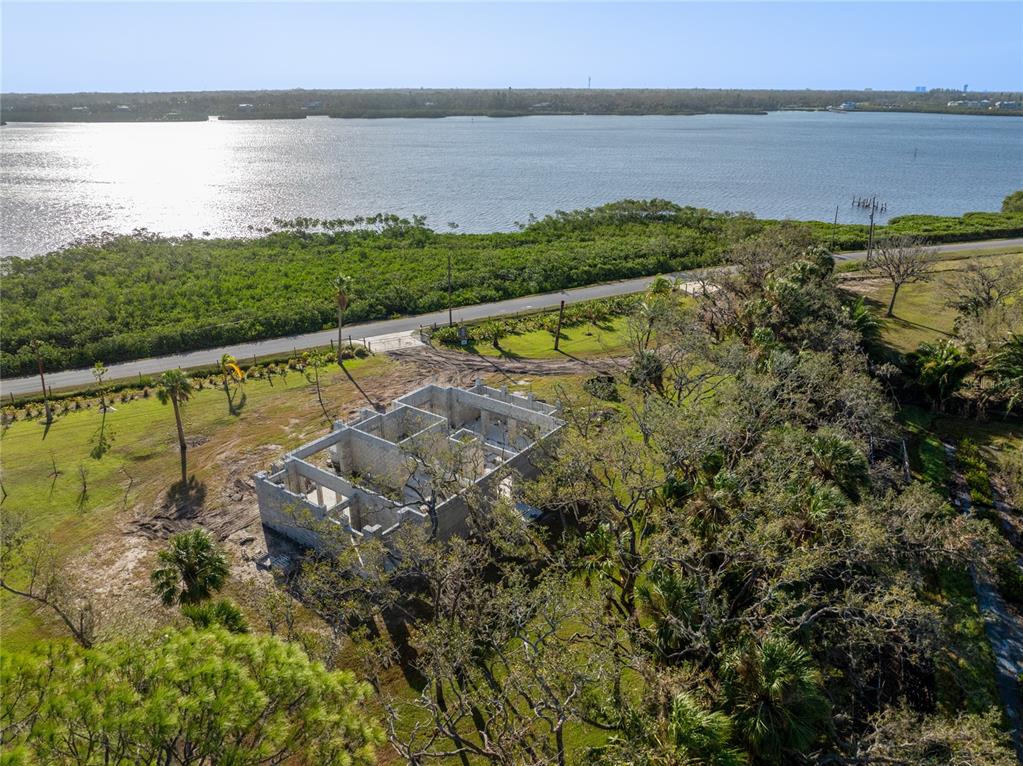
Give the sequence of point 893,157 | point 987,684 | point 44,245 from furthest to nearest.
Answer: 1. point 893,157
2. point 44,245
3. point 987,684

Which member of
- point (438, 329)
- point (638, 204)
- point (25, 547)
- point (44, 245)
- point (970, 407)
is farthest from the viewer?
point (638, 204)

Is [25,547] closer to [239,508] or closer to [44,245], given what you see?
[239,508]

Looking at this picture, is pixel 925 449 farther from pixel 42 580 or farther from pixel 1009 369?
pixel 42 580

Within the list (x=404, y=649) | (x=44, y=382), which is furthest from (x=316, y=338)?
(x=404, y=649)

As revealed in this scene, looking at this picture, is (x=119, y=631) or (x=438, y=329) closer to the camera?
(x=119, y=631)

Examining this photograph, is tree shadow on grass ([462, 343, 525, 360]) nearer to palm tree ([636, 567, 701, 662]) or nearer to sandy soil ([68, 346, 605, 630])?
sandy soil ([68, 346, 605, 630])

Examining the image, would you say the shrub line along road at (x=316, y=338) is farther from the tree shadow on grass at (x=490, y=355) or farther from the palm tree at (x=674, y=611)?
the palm tree at (x=674, y=611)

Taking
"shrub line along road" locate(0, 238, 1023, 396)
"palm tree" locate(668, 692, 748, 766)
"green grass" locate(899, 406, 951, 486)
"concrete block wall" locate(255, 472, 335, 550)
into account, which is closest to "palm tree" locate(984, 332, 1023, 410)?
"green grass" locate(899, 406, 951, 486)

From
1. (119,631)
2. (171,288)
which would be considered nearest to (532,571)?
(119,631)
